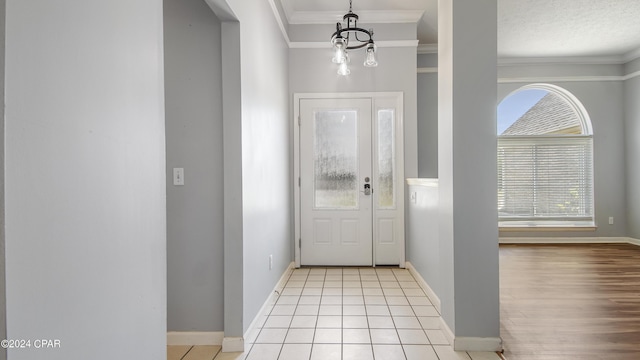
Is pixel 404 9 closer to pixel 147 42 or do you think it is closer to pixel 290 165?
pixel 290 165

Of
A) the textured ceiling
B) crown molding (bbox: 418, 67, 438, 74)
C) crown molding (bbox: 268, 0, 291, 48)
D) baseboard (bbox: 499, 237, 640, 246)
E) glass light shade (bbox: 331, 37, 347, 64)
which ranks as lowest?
baseboard (bbox: 499, 237, 640, 246)

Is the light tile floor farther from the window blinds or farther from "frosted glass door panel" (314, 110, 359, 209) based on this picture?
the window blinds

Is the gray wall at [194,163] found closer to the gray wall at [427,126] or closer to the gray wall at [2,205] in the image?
the gray wall at [2,205]

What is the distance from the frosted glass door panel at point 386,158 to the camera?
13.7 feet

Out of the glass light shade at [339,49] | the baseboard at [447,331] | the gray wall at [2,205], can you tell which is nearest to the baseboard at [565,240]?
the baseboard at [447,331]

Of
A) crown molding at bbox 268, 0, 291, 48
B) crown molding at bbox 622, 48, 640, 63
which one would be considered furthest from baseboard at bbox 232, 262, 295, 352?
crown molding at bbox 622, 48, 640, 63

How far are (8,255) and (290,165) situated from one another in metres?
3.48

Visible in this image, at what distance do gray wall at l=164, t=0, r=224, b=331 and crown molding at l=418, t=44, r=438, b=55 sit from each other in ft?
11.3

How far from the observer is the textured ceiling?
3.79m

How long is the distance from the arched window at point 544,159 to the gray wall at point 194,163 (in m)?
4.93

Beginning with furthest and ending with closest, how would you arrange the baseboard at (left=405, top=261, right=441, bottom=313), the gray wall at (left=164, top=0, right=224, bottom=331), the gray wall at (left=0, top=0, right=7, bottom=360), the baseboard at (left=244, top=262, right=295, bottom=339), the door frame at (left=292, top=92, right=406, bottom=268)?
the door frame at (left=292, top=92, right=406, bottom=268), the baseboard at (left=405, top=261, right=441, bottom=313), the baseboard at (left=244, top=262, right=295, bottom=339), the gray wall at (left=164, top=0, right=224, bottom=331), the gray wall at (left=0, top=0, right=7, bottom=360)

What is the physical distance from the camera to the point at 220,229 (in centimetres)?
224

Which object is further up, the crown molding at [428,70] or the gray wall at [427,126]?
the crown molding at [428,70]

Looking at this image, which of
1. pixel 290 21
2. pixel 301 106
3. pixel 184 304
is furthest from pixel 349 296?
pixel 290 21
